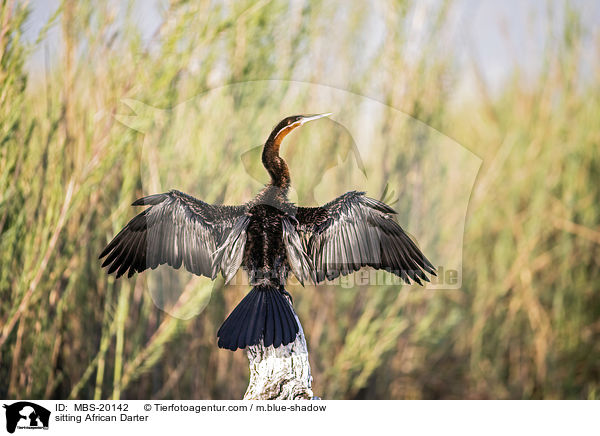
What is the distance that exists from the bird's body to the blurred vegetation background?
0.27 feet

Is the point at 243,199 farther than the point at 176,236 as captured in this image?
Yes

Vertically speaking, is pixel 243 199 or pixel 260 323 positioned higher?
pixel 243 199

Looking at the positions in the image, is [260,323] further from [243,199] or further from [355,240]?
[243,199]

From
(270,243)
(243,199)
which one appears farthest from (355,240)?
(243,199)

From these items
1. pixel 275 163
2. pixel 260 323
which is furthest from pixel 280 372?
pixel 275 163

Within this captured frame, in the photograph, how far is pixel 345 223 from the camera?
0.49 meters

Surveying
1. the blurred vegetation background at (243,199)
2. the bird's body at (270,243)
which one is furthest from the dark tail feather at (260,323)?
the blurred vegetation background at (243,199)

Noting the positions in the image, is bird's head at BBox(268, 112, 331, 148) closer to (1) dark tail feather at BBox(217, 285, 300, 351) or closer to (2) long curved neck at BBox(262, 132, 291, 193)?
(2) long curved neck at BBox(262, 132, 291, 193)

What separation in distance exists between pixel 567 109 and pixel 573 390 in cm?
69

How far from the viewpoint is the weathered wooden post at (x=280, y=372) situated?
1.70 ft

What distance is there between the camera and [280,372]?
1.74 ft

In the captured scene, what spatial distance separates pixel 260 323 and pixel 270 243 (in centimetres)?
7

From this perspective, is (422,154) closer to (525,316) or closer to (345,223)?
(345,223)
